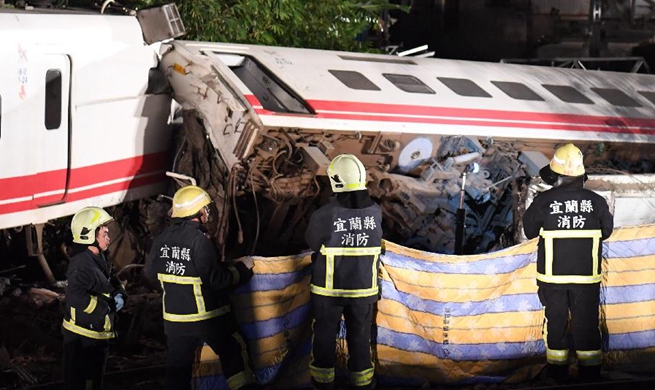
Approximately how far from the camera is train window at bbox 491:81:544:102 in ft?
44.9

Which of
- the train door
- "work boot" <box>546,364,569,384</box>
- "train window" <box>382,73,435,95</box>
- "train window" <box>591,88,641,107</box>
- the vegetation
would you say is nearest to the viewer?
"work boot" <box>546,364,569,384</box>

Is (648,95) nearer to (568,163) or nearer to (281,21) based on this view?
(281,21)

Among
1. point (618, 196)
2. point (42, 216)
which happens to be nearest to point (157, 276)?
point (42, 216)

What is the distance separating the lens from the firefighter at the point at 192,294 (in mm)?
A: 7684

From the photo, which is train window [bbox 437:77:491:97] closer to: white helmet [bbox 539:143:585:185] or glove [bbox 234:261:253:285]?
white helmet [bbox 539:143:585:185]

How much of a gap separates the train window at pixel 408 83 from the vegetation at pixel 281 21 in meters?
3.21

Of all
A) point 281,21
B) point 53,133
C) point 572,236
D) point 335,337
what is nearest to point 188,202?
point 335,337

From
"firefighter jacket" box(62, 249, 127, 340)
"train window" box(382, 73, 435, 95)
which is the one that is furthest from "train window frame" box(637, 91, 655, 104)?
"firefighter jacket" box(62, 249, 127, 340)

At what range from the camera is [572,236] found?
8594mm

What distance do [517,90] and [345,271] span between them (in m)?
6.36

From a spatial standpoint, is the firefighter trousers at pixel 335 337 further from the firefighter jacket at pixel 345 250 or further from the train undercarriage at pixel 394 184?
the train undercarriage at pixel 394 184

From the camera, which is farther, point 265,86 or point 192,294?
point 265,86

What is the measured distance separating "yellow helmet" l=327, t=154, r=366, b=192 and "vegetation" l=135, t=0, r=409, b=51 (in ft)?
21.2

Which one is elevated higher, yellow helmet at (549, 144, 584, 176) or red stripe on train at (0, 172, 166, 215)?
yellow helmet at (549, 144, 584, 176)
